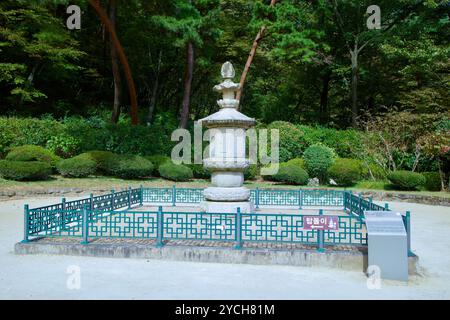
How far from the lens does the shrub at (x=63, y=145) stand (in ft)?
74.7

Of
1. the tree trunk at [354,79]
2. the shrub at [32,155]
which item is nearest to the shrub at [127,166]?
the shrub at [32,155]

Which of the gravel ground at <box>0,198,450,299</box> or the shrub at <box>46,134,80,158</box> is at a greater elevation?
the shrub at <box>46,134,80,158</box>

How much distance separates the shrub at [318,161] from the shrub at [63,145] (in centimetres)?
1334

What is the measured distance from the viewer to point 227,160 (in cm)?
1119

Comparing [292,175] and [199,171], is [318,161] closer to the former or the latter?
[292,175]

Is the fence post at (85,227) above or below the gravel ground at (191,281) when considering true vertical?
above

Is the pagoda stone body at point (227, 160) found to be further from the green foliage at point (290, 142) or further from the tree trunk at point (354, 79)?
the tree trunk at point (354, 79)

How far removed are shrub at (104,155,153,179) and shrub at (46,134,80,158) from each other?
3.03 metres

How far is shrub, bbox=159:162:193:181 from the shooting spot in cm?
2162

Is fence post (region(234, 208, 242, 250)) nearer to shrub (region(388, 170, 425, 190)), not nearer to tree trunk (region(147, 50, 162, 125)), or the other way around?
shrub (region(388, 170, 425, 190))

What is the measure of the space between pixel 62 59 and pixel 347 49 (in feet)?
70.3

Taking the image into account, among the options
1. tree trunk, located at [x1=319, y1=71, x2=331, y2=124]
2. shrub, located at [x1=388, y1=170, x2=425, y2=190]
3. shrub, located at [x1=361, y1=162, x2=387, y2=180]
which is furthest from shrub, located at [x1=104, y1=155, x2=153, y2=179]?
tree trunk, located at [x1=319, y1=71, x2=331, y2=124]
